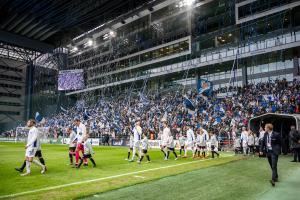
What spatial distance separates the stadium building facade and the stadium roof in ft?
8.92

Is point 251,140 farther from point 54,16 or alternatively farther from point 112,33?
point 54,16

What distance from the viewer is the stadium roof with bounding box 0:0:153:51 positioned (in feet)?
164

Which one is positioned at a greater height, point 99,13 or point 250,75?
point 99,13

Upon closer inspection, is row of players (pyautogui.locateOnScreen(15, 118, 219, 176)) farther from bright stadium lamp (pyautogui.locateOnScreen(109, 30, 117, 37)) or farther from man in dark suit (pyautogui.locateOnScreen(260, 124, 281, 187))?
bright stadium lamp (pyautogui.locateOnScreen(109, 30, 117, 37))

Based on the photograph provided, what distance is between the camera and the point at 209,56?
1719 inches

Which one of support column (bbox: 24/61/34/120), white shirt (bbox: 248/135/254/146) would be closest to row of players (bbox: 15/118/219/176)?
white shirt (bbox: 248/135/254/146)

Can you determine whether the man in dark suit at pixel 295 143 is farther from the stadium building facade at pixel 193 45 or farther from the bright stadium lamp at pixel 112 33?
the bright stadium lamp at pixel 112 33

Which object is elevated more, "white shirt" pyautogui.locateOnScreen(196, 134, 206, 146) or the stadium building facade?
the stadium building facade

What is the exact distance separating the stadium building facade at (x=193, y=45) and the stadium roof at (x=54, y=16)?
2.72 meters

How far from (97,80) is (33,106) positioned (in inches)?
1198

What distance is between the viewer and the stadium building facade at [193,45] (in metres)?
37.2

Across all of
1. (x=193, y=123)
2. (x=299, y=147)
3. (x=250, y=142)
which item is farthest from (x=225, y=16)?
(x=299, y=147)

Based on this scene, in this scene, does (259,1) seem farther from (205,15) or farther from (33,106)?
(33,106)

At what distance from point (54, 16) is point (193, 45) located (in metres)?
30.0
